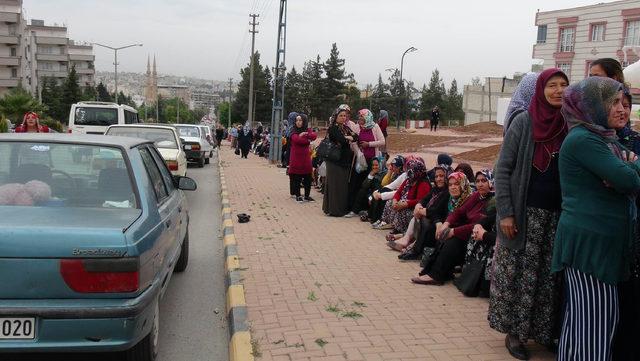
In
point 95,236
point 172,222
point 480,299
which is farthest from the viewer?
point 480,299

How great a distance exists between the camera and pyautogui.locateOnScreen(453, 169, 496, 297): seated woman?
17.7 ft

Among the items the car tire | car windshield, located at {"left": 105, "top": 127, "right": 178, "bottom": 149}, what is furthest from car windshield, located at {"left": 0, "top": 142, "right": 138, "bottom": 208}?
car windshield, located at {"left": 105, "top": 127, "right": 178, "bottom": 149}

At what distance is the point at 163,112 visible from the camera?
133750mm

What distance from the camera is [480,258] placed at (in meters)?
5.56

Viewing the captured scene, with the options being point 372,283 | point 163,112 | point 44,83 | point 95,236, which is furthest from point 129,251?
point 163,112

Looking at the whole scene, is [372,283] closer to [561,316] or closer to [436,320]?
[436,320]

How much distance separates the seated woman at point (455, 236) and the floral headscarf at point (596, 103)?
2.61 meters

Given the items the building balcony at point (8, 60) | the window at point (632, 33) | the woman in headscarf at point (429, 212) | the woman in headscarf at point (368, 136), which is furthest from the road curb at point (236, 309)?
the building balcony at point (8, 60)

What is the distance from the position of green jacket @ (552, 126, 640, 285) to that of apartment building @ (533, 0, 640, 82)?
43.3 m

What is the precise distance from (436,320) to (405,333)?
0.46m

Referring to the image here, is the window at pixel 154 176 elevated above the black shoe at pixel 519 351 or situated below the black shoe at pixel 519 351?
above

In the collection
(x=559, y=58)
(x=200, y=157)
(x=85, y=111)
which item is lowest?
(x=200, y=157)

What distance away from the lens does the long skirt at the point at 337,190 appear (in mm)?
10328

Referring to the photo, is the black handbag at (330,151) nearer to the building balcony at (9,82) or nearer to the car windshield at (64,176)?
the car windshield at (64,176)
